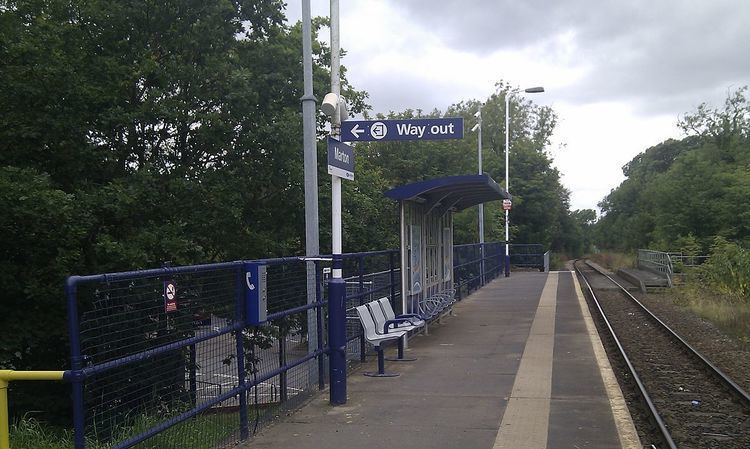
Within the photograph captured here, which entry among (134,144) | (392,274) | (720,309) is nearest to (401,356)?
(392,274)

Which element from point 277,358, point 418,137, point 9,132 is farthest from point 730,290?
point 9,132

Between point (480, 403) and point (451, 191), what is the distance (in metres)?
6.20

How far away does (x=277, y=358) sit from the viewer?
7.48 metres

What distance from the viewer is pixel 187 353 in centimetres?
572

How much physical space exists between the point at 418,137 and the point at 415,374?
303 cm

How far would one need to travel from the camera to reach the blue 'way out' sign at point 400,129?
8.59 m

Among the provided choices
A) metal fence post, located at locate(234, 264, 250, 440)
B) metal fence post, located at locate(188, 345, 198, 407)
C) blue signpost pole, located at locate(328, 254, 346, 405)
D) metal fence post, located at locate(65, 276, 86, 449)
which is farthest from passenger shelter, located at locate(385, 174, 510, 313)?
metal fence post, located at locate(65, 276, 86, 449)

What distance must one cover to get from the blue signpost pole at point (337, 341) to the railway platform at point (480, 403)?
184 millimetres

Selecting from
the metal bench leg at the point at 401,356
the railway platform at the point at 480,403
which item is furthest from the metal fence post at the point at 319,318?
the metal bench leg at the point at 401,356

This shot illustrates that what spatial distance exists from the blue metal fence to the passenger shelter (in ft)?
9.67

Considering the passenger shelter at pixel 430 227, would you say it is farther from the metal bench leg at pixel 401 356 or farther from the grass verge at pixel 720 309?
the grass verge at pixel 720 309

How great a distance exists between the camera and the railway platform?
6.01 m

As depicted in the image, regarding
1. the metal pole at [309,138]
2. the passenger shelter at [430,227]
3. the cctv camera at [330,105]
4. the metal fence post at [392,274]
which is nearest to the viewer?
the cctv camera at [330,105]

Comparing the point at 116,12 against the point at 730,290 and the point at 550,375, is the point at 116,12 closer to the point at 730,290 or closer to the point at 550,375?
the point at 550,375
